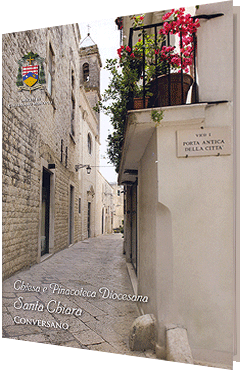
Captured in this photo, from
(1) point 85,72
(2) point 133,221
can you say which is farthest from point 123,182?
(1) point 85,72

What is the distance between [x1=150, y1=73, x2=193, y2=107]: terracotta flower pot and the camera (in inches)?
83.4

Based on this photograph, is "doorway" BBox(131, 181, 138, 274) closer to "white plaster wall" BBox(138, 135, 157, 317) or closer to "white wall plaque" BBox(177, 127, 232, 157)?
"white plaster wall" BBox(138, 135, 157, 317)

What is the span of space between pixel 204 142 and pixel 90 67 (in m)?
1.67

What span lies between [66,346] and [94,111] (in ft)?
7.32

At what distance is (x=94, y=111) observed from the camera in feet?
9.41

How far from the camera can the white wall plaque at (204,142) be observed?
6.42 feet

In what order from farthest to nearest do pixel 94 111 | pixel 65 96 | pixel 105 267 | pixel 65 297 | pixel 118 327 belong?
pixel 65 96 < pixel 105 267 < pixel 94 111 < pixel 65 297 < pixel 118 327

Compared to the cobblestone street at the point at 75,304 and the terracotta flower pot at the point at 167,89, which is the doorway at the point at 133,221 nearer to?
the cobblestone street at the point at 75,304

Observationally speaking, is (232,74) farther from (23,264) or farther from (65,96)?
(23,264)

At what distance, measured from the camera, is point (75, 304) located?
8.44 ft

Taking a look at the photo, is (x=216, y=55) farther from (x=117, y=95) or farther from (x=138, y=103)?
(x=117, y=95)

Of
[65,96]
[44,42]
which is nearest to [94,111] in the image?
[65,96]

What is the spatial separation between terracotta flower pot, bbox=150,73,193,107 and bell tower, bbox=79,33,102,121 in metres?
0.76

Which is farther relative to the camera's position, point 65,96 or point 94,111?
point 65,96
